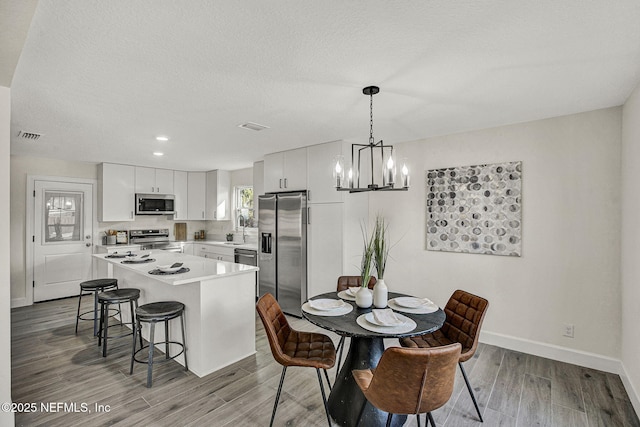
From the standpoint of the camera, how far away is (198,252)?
20.9 ft

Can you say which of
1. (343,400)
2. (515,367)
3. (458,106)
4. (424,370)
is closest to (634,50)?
(458,106)

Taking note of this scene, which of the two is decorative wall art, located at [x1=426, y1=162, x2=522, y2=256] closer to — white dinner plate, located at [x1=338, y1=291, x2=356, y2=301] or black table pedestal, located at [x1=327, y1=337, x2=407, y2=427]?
white dinner plate, located at [x1=338, y1=291, x2=356, y2=301]

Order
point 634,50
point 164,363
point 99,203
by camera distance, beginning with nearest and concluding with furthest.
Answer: point 634,50 → point 164,363 → point 99,203

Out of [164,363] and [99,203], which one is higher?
[99,203]

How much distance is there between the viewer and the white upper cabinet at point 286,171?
171 inches

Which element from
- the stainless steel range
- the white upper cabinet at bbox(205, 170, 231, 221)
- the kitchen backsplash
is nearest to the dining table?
the kitchen backsplash

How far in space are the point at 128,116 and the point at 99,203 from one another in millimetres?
3394

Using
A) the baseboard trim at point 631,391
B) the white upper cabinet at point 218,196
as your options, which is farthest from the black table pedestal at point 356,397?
the white upper cabinet at point 218,196

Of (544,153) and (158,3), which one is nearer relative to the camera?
(158,3)

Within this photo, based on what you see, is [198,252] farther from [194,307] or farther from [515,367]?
[515,367]

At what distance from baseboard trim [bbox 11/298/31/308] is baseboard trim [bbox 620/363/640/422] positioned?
733cm

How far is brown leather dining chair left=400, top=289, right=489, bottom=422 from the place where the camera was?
2.15 m

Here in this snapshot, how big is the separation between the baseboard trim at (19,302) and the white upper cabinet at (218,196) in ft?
10.1

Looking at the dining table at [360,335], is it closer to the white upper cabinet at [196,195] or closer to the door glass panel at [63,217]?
the white upper cabinet at [196,195]
